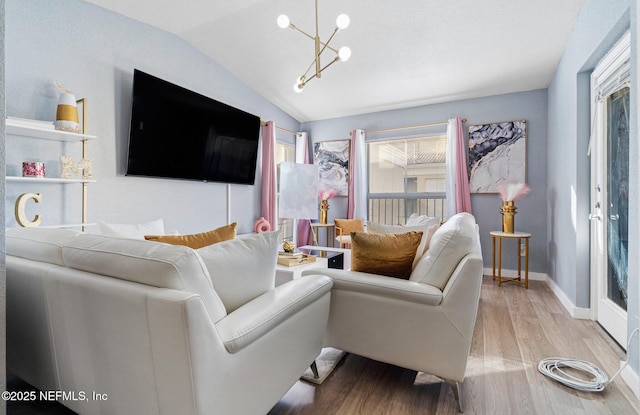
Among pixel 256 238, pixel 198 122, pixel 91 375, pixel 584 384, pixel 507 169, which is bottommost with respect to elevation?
pixel 584 384

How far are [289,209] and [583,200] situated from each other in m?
3.22

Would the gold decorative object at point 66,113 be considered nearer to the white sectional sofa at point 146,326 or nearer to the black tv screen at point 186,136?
the black tv screen at point 186,136

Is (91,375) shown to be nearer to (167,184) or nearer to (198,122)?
(167,184)

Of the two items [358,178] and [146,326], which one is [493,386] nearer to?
[146,326]

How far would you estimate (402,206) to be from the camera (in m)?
4.75

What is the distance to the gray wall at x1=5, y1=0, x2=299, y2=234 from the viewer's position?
2184mm

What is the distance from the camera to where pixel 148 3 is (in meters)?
2.65

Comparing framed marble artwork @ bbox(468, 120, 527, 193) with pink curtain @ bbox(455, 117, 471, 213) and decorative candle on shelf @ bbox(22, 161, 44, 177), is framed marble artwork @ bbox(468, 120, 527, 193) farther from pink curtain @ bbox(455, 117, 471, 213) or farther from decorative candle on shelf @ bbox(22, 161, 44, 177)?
decorative candle on shelf @ bbox(22, 161, 44, 177)

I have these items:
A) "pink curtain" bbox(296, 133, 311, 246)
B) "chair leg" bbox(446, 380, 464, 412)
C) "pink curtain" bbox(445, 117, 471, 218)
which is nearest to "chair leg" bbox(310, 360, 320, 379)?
"chair leg" bbox(446, 380, 464, 412)

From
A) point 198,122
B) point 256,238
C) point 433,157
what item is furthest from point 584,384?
point 198,122

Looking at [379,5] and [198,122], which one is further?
[198,122]

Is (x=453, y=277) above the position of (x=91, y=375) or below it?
above

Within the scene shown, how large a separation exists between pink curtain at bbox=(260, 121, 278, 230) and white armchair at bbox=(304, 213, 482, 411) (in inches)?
111

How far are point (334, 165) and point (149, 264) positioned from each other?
4.30 metres
